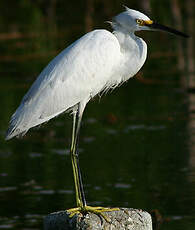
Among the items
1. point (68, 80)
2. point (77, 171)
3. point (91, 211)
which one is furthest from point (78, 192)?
point (68, 80)

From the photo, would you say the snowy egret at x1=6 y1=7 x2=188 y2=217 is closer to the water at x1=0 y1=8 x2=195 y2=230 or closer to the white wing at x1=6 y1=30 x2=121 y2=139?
the white wing at x1=6 y1=30 x2=121 y2=139

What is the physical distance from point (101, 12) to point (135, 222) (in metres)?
18.0

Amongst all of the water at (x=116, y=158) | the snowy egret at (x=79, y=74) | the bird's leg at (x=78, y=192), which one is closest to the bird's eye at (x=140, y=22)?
the snowy egret at (x=79, y=74)

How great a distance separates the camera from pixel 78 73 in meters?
6.38

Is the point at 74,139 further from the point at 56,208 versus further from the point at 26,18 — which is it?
the point at 26,18

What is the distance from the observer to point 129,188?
847 centimetres

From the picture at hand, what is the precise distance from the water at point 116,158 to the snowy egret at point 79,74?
5.44 ft

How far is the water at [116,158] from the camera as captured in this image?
8047 millimetres

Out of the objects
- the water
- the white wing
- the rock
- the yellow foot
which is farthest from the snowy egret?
the water

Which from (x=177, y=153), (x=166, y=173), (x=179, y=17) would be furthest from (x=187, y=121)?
(x=179, y=17)

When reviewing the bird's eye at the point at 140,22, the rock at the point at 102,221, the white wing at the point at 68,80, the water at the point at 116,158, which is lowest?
the water at the point at 116,158

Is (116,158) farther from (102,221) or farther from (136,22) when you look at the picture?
(102,221)

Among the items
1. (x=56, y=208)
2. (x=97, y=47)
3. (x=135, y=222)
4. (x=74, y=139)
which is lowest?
(x=56, y=208)

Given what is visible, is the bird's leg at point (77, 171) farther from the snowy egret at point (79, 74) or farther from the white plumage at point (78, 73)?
the white plumage at point (78, 73)
